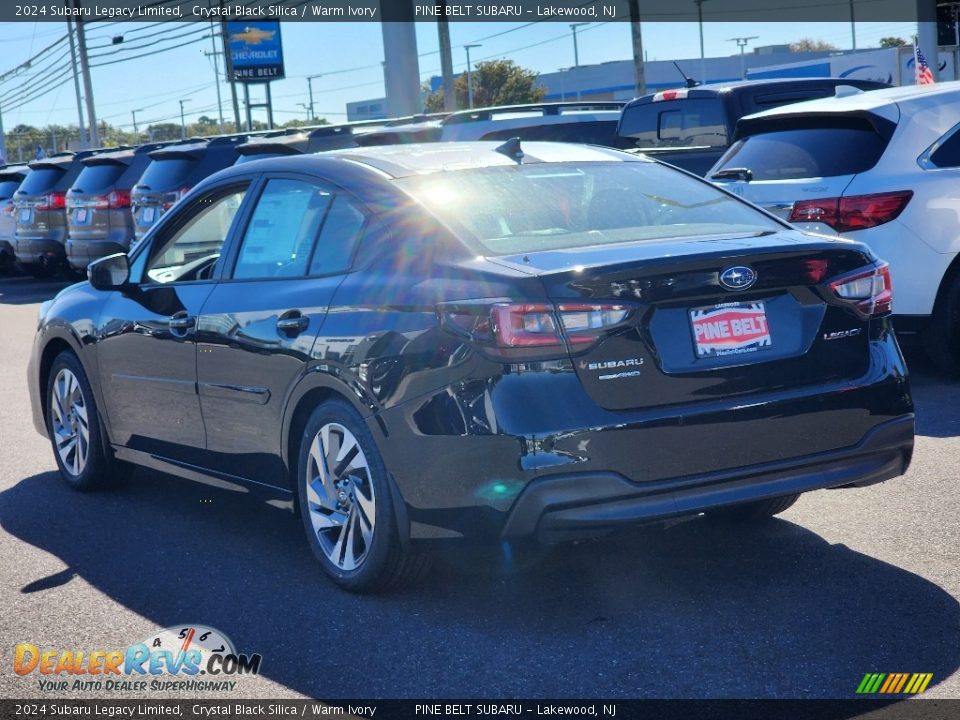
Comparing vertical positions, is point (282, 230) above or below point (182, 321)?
above

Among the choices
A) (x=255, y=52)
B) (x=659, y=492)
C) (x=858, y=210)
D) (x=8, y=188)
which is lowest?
(x=659, y=492)

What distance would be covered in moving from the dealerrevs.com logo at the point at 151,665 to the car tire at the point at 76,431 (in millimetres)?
2309

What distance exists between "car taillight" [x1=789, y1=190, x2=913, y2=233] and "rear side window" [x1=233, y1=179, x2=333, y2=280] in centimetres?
374

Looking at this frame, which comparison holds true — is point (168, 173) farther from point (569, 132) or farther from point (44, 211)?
point (569, 132)

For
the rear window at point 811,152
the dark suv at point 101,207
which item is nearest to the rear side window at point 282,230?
the rear window at point 811,152

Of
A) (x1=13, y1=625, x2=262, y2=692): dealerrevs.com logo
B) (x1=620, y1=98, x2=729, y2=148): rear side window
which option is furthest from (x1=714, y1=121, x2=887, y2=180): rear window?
(x1=13, y1=625, x2=262, y2=692): dealerrevs.com logo

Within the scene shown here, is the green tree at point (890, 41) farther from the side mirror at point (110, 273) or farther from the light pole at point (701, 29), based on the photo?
the side mirror at point (110, 273)

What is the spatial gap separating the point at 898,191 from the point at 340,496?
4469 mm

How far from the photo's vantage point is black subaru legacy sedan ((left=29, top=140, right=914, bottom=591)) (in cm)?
421

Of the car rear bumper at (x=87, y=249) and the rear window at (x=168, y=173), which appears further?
the car rear bumper at (x=87, y=249)

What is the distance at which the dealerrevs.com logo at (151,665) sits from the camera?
4.20m

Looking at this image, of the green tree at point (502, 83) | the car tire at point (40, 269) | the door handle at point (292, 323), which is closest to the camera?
the door handle at point (292, 323)

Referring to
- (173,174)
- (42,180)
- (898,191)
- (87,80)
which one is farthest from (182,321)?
(87,80)

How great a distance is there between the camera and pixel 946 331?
8.20 m
